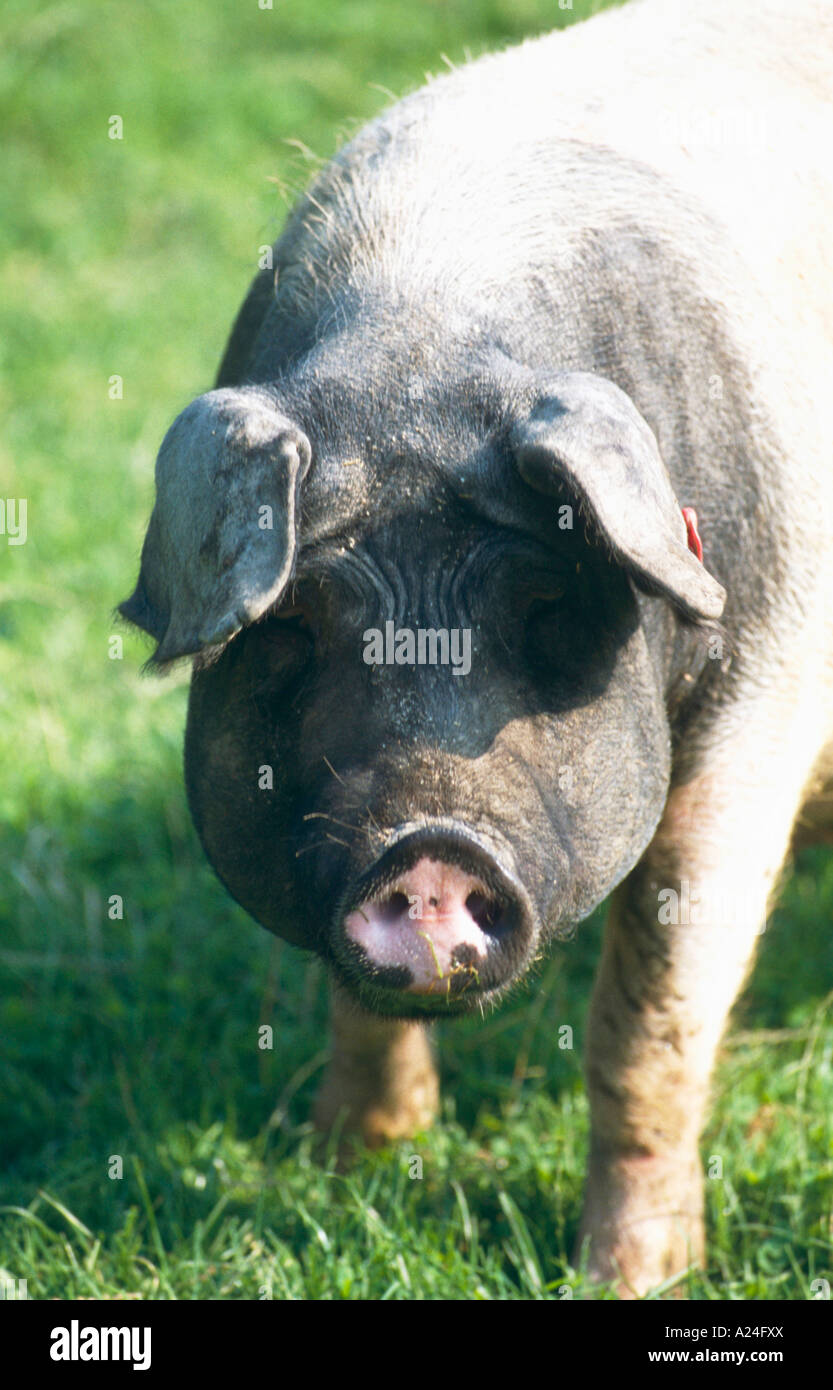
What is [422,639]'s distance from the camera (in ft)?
9.00

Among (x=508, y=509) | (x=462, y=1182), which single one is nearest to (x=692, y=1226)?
(x=462, y=1182)

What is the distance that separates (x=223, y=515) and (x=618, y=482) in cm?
67

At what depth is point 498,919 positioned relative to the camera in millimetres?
2684

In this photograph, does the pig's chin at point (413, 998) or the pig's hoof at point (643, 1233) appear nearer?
the pig's chin at point (413, 998)

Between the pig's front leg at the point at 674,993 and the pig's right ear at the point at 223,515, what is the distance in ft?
3.92

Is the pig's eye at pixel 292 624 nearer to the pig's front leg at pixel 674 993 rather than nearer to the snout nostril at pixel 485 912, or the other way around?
the snout nostril at pixel 485 912

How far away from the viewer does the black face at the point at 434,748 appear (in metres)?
2.64

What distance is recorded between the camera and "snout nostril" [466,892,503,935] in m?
2.66

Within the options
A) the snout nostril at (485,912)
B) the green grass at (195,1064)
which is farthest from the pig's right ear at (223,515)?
the green grass at (195,1064)

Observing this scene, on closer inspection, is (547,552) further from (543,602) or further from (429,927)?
(429,927)

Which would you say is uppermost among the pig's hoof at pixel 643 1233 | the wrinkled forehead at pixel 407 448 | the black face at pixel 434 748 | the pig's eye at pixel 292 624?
the wrinkled forehead at pixel 407 448

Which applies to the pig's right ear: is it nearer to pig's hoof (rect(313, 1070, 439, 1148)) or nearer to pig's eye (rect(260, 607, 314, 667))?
pig's eye (rect(260, 607, 314, 667))

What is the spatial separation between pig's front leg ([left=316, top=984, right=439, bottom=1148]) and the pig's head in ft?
3.79
